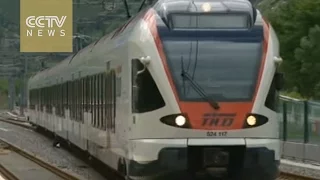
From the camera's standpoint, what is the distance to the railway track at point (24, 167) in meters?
22.5

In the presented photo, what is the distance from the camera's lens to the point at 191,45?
13539mm

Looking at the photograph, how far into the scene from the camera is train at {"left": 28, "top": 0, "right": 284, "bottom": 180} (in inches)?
518

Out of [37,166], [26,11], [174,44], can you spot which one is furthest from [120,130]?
[26,11]

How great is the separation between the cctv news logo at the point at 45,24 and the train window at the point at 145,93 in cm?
3055

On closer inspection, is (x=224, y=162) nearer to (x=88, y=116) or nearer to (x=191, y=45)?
(x=191, y=45)

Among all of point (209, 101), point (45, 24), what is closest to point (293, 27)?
point (45, 24)

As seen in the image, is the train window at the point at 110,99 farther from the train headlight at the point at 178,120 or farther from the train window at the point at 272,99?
the train window at the point at 272,99

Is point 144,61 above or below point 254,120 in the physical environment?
above

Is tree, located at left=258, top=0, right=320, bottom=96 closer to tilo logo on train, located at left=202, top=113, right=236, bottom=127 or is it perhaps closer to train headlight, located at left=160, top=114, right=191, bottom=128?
tilo logo on train, located at left=202, top=113, right=236, bottom=127

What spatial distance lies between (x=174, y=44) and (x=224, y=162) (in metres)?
1.82

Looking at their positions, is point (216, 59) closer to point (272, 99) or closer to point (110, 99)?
point (272, 99)

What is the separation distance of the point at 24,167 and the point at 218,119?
13.8 m

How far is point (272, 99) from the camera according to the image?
13.5 m

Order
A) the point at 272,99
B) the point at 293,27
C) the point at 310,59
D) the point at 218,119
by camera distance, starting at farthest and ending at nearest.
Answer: the point at 293,27 → the point at 310,59 → the point at 272,99 → the point at 218,119
